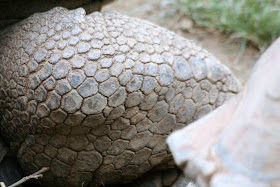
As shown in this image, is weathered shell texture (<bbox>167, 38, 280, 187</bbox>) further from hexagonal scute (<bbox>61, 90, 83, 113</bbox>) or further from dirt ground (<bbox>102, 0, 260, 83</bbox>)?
dirt ground (<bbox>102, 0, 260, 83</bbox>)

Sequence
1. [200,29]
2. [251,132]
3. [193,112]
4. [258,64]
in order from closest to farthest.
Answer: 1. [251,132]
2. [258,64]
3. [193,112]
4. [200,29]

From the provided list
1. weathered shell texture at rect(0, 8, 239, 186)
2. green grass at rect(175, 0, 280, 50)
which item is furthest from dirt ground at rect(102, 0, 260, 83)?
weathered shell texture at rect(0, 8, 239, 186)

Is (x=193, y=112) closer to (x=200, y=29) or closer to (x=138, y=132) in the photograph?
(x=138, y=132)

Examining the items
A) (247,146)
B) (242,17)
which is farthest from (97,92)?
(242,17)

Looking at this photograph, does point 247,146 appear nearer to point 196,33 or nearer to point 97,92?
point 97,92

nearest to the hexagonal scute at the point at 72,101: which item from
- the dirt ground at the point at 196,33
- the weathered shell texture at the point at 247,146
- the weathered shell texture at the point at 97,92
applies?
the weathered shell texture at the point at 97,92

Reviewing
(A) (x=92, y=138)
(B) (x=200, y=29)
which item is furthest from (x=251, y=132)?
(B) (x=200, y=29)

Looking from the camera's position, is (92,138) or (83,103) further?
(92,138)
